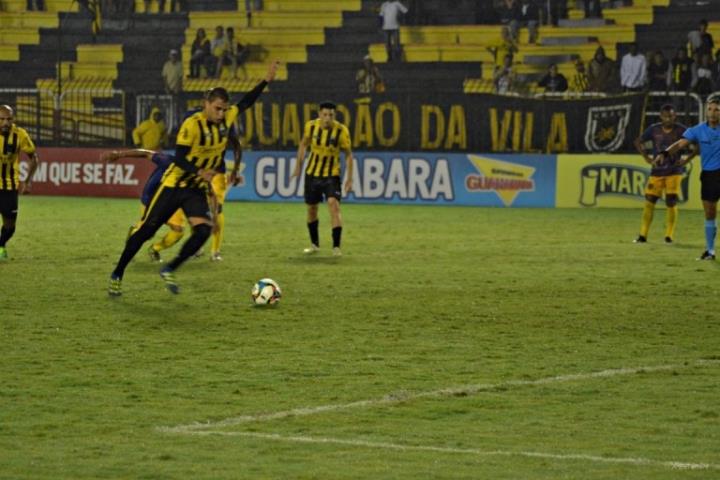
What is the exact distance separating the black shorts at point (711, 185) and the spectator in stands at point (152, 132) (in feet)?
50.2

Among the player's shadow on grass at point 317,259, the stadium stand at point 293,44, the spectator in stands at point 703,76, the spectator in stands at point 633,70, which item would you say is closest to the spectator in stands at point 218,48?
the stadium stand at point 293,44

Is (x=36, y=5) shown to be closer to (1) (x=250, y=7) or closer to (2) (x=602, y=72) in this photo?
(1) (x=250, y=7)

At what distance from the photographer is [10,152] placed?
19281 mm

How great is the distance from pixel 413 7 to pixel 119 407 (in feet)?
103

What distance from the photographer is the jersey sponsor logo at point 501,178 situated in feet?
106

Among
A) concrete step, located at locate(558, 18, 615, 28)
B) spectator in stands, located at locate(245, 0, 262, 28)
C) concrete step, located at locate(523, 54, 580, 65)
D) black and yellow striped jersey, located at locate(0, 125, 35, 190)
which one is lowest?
black and yellow striped jersey, located at locate(0, 125, 35, 190)

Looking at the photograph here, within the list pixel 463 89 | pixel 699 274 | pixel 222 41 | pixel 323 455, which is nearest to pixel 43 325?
pixel 323 455

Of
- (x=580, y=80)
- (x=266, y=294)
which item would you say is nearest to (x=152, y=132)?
(x=580, y=80)

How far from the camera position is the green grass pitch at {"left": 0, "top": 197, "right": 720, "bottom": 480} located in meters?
7.91

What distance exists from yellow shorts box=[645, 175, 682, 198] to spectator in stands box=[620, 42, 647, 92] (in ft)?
34.1

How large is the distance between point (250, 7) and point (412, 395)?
33.1 m

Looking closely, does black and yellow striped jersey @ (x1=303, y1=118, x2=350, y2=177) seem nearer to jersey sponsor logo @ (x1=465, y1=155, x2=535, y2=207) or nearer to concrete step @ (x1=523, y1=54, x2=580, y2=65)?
jersey sponsor logo @ (x1=465, y1=155, x2=535, y2=207)

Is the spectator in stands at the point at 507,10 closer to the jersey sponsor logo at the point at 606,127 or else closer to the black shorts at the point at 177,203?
the jersey sponsor logo at the point at 606,127

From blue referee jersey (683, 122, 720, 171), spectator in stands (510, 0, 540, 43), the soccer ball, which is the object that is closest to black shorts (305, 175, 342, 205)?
blue referee jersey (683, 122, 720, 171)
